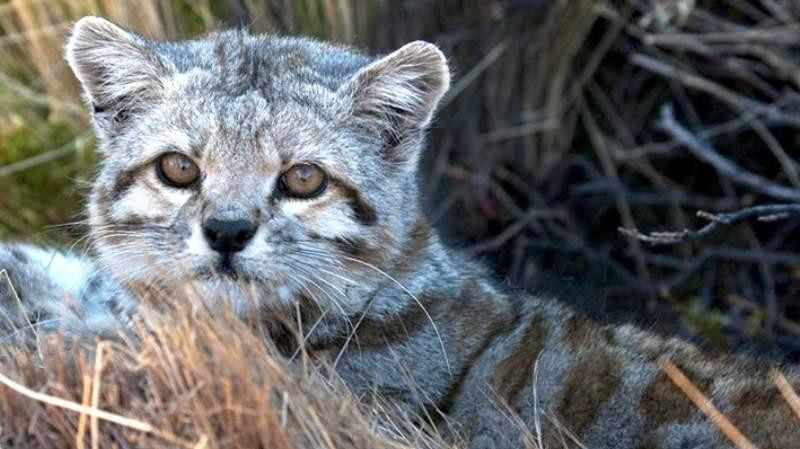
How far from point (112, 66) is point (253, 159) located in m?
0.85

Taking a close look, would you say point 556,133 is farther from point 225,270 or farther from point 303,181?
point 225,270

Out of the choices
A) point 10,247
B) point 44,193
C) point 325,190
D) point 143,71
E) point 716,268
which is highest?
point 143,71

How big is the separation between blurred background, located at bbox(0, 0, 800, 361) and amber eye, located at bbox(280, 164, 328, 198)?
3318mm

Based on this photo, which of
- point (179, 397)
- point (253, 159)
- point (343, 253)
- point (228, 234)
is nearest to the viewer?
point (179, 397)

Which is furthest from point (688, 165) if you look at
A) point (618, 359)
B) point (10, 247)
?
point (10, 247)

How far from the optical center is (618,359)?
5.41 m

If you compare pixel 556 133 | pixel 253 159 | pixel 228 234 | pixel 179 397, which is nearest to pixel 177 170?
pixel 253 159

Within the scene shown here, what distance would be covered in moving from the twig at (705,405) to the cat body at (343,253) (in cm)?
6

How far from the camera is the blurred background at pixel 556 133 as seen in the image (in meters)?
8.70

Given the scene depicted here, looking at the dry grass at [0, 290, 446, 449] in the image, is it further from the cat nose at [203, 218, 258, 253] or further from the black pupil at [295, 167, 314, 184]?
the black pupil at [295, 167, 314, 184]

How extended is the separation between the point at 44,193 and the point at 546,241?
3.36 metres

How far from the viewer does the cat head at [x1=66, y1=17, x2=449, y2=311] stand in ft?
16.4

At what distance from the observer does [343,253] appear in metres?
5.25

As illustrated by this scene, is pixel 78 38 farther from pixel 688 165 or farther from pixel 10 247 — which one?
pixel 688 165
